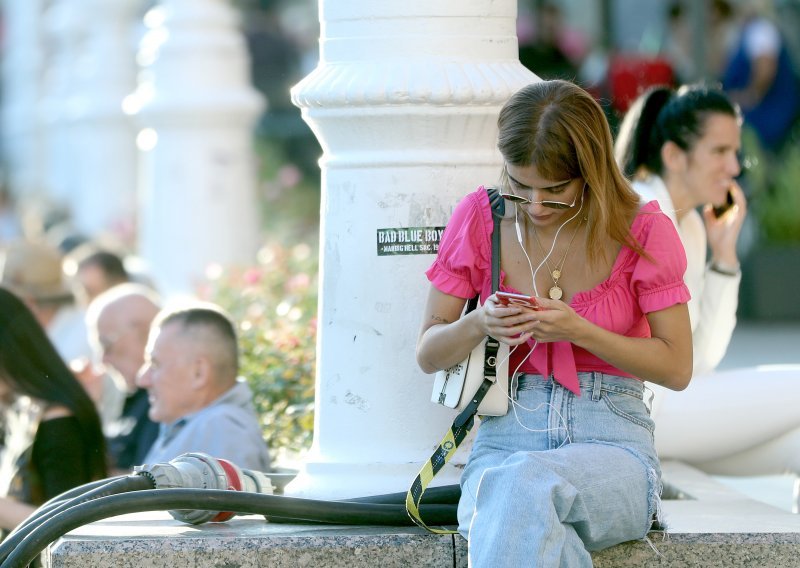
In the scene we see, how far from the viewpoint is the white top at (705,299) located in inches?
202

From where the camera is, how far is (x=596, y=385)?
3.66m

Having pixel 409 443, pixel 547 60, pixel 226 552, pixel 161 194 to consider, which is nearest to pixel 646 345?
pixel 409 443

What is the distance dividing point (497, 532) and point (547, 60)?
35.4 ft

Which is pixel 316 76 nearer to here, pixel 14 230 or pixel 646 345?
pixel 646 345

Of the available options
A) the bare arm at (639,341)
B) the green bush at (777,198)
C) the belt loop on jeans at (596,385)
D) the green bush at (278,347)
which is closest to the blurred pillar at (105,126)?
the green bush at (777,198)

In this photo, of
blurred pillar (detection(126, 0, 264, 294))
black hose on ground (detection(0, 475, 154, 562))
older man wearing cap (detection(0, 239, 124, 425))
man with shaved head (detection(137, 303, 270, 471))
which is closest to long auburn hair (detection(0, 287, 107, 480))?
man with shaved head (detection(137, 303, 270, 471))

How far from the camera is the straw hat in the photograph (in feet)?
25.7

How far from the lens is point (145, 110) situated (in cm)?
937

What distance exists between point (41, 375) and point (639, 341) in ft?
7.12

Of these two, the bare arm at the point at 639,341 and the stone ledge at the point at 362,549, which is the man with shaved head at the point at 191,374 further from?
the bare arm at the point at 639,341

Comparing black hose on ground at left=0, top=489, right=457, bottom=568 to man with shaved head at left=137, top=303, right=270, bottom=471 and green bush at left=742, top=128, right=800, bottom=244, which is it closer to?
man with shaved head at left=137, top=303, right=270, bottom=471

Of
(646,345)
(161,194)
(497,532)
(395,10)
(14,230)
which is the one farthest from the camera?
(14,230)

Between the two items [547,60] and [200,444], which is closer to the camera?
[200,444]

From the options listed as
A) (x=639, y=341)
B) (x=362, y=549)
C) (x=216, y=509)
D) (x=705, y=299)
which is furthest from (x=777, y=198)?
(x=216, y=509)
